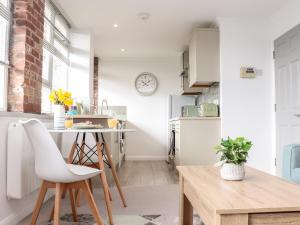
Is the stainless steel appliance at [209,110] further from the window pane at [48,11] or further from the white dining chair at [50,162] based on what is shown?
the white dining chair at [50,162]

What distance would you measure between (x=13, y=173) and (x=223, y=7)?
331 cm

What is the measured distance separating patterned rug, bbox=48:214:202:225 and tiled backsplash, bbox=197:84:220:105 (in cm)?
255

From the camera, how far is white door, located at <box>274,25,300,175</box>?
343cm

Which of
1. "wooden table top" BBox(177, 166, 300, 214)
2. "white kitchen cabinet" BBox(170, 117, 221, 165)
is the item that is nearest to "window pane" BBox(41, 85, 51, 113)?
"white kitchen cabinet" BBox(170, 117, 221, 165)

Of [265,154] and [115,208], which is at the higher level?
[265,154]

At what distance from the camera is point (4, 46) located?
97.9 inches

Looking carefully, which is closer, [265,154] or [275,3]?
[275,3]

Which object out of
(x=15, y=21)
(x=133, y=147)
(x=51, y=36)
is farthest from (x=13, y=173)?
(x=133, y=147)

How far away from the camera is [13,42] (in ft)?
8.27

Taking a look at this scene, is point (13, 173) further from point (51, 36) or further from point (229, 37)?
point (229, 37)

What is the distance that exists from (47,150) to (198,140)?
271cm

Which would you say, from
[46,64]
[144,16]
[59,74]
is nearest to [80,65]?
[59,74]

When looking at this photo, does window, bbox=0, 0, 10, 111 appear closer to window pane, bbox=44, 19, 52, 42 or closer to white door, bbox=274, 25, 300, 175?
window pane, bbox=44, 19, 52, 42

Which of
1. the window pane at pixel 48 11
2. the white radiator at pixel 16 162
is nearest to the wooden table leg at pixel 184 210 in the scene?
the white radiator at pixel 16 162
